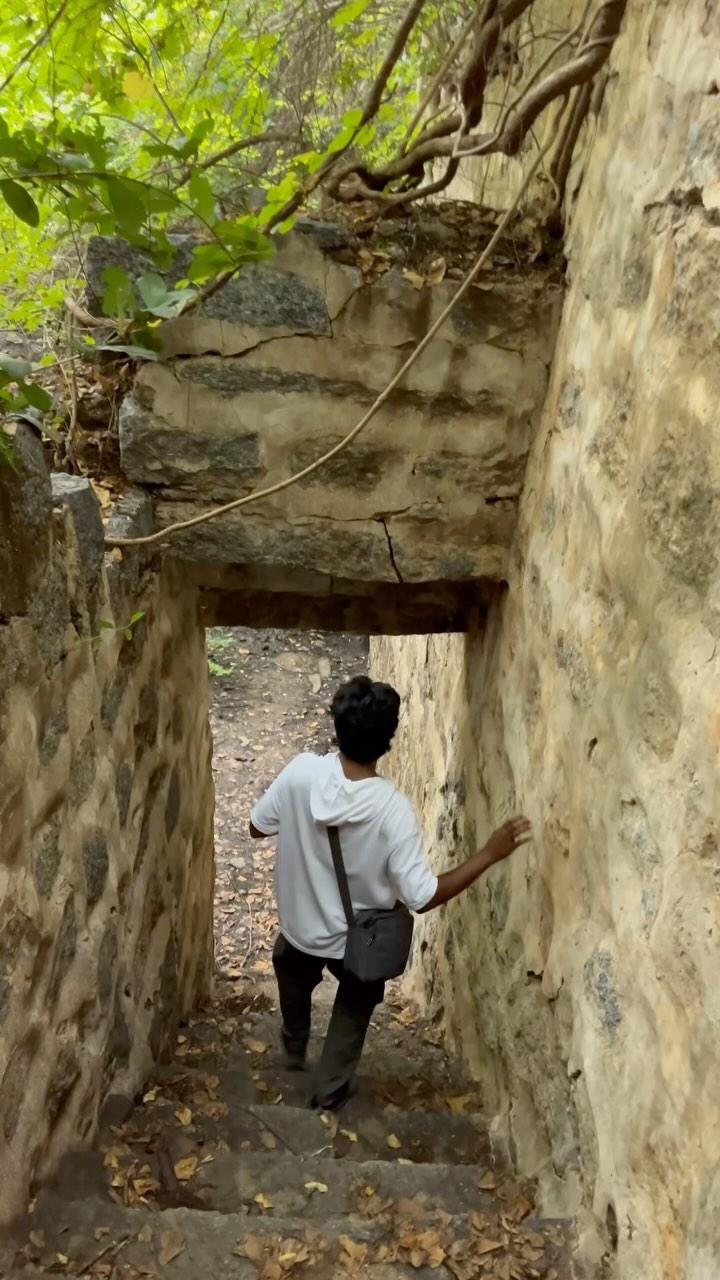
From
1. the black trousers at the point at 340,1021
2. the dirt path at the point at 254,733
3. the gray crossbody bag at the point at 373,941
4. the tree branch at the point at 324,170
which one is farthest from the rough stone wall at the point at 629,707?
the dirt path at the point at 254,733

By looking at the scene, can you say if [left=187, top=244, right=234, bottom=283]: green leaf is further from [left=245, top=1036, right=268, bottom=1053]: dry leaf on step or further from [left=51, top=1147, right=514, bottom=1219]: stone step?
[left=245, top=1036, right=268, bottom=1053]: dry leaf on step

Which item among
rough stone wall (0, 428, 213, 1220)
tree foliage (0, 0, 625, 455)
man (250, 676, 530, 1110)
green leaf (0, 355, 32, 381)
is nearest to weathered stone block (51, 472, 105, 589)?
rough stone wall (0, 428, 213, 1220)

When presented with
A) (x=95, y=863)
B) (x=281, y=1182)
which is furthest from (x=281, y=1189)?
(x=95, y=863)

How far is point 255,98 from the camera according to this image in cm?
221

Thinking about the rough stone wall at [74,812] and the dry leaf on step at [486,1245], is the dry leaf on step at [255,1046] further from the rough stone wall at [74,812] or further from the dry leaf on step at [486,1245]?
the dry leaf on step at [486,1245]

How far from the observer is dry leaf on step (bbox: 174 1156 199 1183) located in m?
1.83

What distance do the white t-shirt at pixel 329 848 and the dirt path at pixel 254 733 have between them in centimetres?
205

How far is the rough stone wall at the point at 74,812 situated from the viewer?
1.34 metres

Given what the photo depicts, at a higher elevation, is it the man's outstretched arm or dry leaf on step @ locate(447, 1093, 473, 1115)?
the man's outstretched arm

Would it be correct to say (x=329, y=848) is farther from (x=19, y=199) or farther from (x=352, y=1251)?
(x=19, y=199)

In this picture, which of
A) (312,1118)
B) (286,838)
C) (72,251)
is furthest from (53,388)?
(312,1118)

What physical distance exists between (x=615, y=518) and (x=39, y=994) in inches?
50.4

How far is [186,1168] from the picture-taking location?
186 centimetres

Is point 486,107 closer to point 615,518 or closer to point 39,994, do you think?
point 615,518
